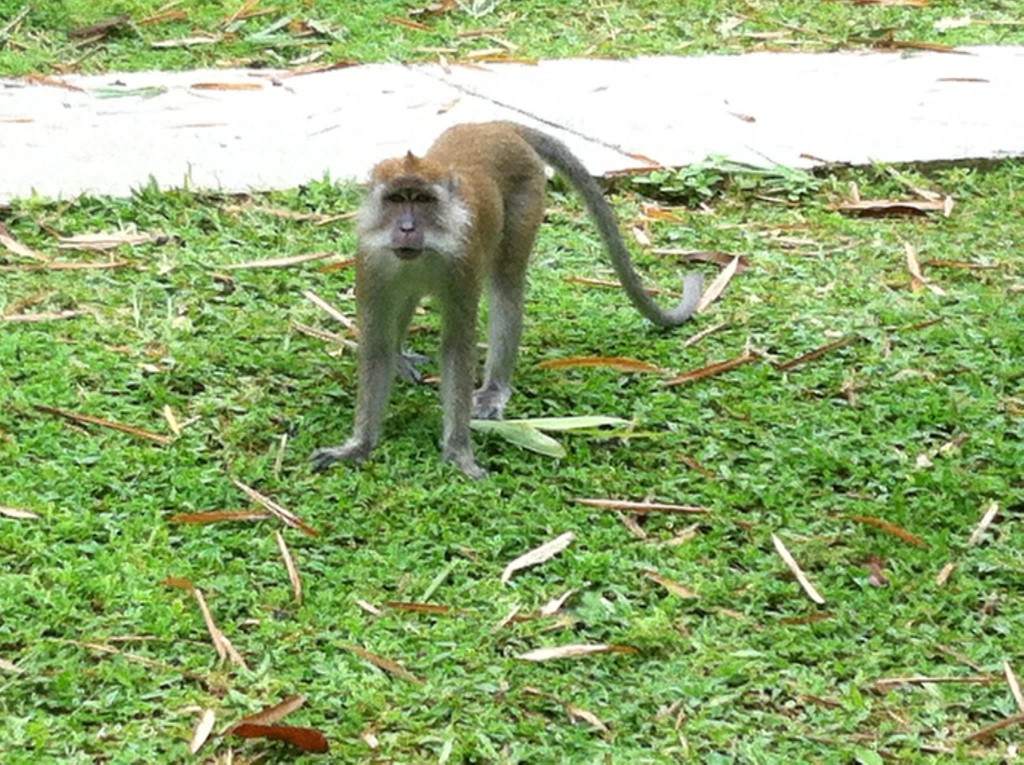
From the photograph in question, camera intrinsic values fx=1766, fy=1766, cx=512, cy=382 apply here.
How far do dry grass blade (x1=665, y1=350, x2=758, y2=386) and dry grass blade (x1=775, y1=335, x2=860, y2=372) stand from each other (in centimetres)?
12

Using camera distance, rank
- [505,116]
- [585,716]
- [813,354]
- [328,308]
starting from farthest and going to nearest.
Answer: [505,116] < [328,308] < [813,354] < [585,716]

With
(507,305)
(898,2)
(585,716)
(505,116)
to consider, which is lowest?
(585,716)

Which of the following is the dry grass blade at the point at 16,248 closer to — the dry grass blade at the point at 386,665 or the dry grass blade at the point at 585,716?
the dry grass blade at the point at 386,665

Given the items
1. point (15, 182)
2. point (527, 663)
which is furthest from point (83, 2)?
point (527, 663)

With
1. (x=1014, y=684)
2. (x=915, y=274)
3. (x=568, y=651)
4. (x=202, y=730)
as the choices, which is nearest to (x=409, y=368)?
(x=568, y=651)

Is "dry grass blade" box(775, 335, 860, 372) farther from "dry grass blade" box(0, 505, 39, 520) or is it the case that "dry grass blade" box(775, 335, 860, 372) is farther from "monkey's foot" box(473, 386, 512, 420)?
"dry grass blade" box(0, 505, 39, 520)

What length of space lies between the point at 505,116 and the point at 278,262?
189cm

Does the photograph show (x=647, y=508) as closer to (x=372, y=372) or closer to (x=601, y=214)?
(x=372, y=372)

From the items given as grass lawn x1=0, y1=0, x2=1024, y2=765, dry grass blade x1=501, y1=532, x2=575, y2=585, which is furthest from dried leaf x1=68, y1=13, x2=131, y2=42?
dry grass blade x1=501, y1=532, x2=575, y2=585

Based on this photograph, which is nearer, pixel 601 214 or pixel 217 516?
pixel 217 516

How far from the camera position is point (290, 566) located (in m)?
5.00

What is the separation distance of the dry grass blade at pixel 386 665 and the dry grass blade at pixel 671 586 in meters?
0.86

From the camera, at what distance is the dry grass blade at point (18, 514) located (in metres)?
5.13

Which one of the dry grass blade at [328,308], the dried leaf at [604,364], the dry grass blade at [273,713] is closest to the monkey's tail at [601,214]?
the dried leaf at [604,364]
